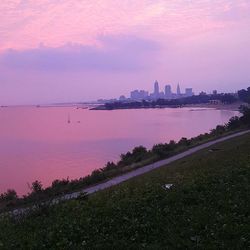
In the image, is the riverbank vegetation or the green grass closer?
the green grass

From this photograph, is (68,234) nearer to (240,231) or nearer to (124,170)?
(240,231)

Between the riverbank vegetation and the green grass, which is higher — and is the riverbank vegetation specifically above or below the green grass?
below

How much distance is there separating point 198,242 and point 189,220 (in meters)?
0.93

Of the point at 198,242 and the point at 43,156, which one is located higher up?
the point at 198,242

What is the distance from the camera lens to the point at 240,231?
21.6 ft

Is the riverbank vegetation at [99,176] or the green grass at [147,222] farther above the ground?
the green grass at [147,222]

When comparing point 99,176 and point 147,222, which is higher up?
point 147,222

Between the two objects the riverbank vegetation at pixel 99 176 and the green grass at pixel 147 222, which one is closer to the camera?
the green grass at pixel 147 222

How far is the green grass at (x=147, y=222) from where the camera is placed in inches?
258

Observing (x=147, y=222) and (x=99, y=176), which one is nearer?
(x=147, y=222)

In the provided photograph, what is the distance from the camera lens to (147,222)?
7379 mm

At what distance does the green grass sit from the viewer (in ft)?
21.5

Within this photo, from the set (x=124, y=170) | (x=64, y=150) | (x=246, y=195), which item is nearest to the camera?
(x=246, y=195)

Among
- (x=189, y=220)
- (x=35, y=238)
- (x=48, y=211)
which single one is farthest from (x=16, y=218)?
(x=189, y=220)
